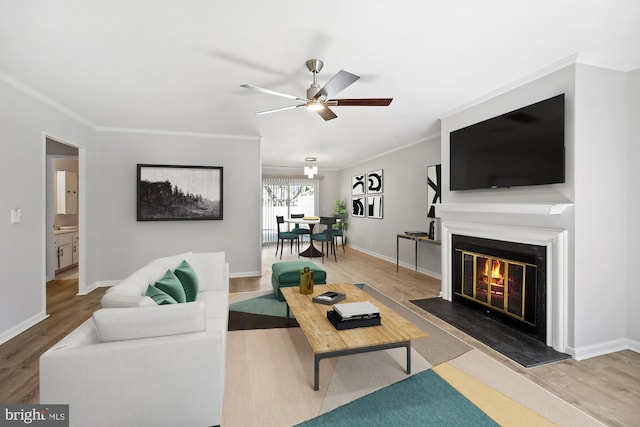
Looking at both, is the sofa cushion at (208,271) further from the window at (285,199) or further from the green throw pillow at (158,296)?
the window at (285,199)

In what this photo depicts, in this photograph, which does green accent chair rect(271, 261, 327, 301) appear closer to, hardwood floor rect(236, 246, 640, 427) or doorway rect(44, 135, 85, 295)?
hardwood floor rect(236, 246, 640, 427)

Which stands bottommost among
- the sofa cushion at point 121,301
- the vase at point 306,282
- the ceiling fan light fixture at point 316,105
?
the vase at point 306,282

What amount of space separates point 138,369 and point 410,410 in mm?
1576

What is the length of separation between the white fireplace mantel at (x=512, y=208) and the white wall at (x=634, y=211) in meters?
0.68

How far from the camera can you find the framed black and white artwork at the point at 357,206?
8414mm

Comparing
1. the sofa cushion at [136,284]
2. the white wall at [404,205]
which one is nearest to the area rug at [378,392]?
the sofa cushion at [136,284]

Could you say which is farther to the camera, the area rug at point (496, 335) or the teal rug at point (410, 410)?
the area rug at point (496, 335)

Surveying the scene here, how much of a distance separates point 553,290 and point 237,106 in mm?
3825

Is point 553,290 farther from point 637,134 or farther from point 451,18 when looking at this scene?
point 451,18

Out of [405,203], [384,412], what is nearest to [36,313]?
[384,412]

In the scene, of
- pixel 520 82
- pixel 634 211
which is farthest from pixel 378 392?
pixel 520 82

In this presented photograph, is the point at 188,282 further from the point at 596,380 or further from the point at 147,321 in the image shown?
the point at 596,380

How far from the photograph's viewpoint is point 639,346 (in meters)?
2.74

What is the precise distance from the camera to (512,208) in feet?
9.93
